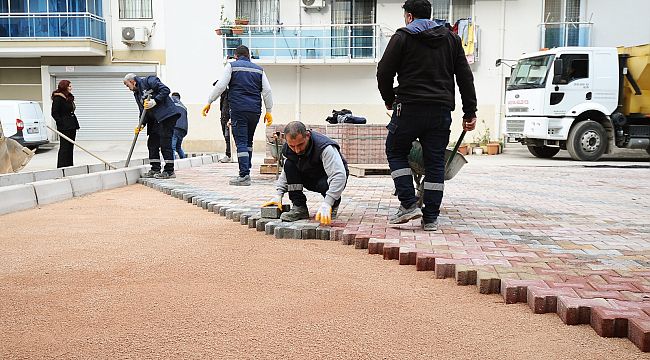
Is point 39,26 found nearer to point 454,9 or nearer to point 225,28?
point 225,28

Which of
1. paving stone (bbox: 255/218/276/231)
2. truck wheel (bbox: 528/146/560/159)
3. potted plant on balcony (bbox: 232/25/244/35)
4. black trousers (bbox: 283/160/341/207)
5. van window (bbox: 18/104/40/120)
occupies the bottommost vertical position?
truck wheel (bbox: 528/146/560/159)

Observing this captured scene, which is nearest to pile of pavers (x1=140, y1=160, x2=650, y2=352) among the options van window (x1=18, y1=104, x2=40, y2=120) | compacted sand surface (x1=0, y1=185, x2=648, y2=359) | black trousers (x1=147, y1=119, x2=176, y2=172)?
compacted sand surface (x1=0, y1=185, x2=648, y2=359)

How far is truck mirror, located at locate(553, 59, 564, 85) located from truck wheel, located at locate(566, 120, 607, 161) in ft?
4.19

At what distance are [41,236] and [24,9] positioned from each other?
2344 centimetres

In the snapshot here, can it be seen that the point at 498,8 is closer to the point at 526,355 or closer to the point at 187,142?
the point at 187,142

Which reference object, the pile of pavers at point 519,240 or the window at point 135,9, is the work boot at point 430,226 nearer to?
the pile of pavers at point 519,240

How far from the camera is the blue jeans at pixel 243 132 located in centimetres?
950

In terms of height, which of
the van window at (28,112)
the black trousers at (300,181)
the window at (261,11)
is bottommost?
the black trousers at (300,181)

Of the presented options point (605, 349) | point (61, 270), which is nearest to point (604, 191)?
point (605, 349)

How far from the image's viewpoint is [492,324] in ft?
11.5

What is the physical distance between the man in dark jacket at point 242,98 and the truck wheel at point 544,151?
12.1 meters

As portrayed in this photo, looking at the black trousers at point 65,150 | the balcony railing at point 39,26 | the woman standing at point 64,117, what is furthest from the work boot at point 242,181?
the balcony railing at point 39,26

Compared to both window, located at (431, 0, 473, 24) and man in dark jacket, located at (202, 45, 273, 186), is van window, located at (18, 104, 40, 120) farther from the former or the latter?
window, located at (431, 0, 473, 24)

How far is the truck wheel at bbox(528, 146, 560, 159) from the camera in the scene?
1938 cm
